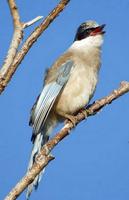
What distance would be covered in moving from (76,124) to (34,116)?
0.61 meters

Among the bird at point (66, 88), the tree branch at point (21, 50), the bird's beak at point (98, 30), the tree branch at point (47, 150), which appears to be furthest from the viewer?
the bird's beak at point (98, 30)

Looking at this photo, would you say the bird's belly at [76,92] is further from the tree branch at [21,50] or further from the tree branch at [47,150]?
the tree branch at [21,50]

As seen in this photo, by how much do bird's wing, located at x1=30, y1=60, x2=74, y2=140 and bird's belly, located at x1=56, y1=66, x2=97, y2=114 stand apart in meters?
0.09

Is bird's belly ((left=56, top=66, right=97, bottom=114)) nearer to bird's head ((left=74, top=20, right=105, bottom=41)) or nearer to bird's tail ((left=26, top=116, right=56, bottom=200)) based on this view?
bird's tail ((left=26, top=116, right=56, bottom=200))

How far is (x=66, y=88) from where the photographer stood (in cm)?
542

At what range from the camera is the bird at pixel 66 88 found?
5020 millimetres

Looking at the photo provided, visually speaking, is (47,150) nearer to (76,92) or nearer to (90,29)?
(76,92)

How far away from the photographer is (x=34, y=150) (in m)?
4.69

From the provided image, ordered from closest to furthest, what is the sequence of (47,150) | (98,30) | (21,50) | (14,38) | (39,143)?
(47,150) → (21,50) → (14,38) → (39,143) → (98,30)

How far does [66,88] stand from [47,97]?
0.37m

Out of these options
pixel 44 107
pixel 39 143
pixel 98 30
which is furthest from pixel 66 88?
pixel 98 30

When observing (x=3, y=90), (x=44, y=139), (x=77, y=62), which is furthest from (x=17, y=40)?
(x=77, y=62)

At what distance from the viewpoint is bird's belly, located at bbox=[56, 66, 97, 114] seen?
535 cm

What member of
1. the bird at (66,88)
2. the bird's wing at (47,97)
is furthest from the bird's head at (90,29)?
the bird's wing at (47,97)
